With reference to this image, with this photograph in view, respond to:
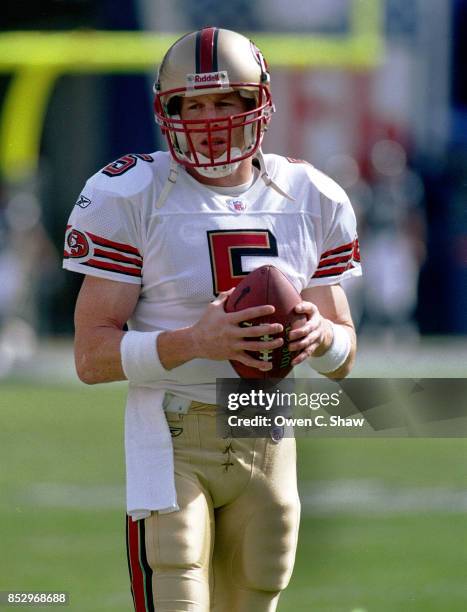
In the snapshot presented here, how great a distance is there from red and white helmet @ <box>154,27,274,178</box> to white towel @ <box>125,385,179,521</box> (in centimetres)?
49

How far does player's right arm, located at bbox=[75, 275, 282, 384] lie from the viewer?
8.40 feet

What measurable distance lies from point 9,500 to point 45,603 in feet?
6.68

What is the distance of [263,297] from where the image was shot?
261 centimetres

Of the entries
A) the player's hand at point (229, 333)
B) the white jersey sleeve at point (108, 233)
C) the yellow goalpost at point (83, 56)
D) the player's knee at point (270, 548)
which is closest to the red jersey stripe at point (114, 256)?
the white jersey sleeve at point (108, 233)

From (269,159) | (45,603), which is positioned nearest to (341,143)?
(45,603)

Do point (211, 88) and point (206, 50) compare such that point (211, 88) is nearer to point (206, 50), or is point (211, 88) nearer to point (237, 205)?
point (206, 50)

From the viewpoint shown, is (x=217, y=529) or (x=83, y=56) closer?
(x=217, y=529)

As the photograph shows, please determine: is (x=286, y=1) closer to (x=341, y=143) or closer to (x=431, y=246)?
(x=341, y=143)

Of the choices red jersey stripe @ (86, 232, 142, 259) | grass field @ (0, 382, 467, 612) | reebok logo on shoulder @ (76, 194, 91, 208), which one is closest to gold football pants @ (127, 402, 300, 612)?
red jersey stripe @ (86, 232, 142, 259)

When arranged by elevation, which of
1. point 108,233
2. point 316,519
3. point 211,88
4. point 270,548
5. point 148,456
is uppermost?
point 211,88

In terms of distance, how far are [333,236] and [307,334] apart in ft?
1.07

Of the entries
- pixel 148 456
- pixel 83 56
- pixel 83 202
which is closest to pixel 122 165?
pixel 83 202

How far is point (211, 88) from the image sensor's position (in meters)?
2.77

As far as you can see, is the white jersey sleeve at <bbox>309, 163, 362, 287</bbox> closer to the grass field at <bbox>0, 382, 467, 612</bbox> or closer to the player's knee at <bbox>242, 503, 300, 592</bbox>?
the player's knee at <bbox>242, 503, 300, 592</bbox>
